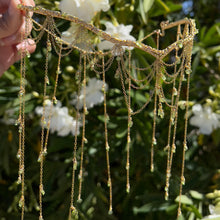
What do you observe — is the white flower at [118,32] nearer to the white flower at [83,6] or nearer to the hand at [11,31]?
the white flower at [83,6]

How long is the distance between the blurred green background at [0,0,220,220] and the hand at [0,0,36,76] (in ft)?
0.69

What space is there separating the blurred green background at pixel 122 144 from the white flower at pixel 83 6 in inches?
4.4

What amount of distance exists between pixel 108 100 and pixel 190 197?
0.90 ft

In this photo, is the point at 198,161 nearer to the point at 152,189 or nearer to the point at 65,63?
the point at 152,189

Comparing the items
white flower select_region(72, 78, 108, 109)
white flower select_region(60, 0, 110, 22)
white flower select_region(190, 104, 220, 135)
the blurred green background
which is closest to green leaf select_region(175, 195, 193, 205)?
the blurred green background

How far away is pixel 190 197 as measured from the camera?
2.69 feet

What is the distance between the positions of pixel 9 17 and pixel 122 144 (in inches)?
17.1

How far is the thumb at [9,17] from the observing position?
50 centimetres

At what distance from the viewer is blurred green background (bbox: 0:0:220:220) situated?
814mm

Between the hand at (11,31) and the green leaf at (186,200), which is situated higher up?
the hand at (11,31)

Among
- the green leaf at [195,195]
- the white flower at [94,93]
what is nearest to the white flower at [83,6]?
the white flower at [94,93]

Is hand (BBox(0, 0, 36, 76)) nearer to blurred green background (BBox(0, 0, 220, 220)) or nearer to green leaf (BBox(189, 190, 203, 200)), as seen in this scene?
blurred green background (BBox(0, 0, 220, 220))

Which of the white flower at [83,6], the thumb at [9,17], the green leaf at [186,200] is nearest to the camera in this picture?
the thumb at [9,17]

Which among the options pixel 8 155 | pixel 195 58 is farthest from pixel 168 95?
pixel 8 155
